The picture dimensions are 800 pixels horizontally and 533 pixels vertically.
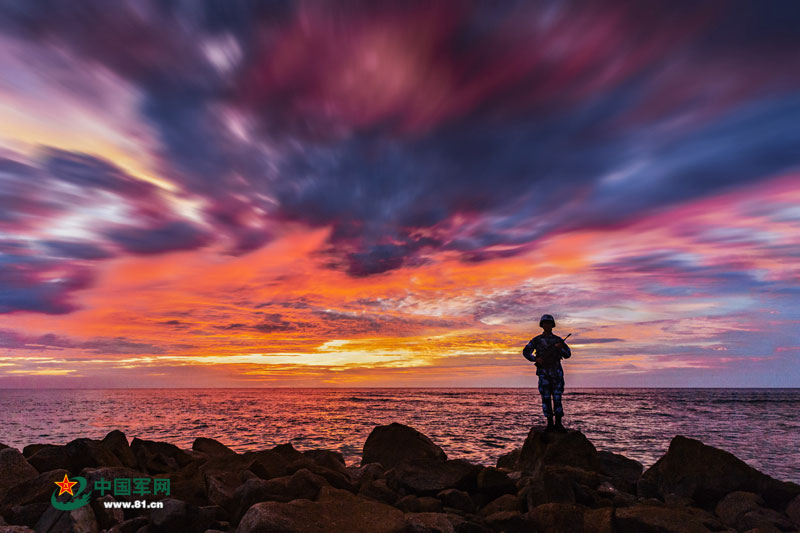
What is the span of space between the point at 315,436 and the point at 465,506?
21692 mm

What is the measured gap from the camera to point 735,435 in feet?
95.6

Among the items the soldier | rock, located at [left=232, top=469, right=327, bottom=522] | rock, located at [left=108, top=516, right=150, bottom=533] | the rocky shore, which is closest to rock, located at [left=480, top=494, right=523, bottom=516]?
the rocky shore

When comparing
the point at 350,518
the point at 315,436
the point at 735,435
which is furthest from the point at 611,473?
the point at 735,435

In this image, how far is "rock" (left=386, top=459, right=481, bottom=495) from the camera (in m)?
10.5

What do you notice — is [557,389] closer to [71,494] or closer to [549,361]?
[549,361]

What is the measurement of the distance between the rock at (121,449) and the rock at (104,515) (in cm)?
368

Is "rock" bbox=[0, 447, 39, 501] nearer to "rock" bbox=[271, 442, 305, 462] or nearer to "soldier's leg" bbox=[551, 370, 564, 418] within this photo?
"rock" bbox=[271, 442, 305, 462]

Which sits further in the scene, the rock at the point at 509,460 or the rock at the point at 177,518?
the rock at the point at 509,460

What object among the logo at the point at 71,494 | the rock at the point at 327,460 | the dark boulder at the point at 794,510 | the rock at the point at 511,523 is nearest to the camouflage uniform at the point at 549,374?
the rock at the point at 511,523

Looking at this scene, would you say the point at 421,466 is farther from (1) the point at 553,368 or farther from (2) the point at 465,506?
(1) the point at 553,368

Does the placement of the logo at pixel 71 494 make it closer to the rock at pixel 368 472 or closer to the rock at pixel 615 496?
the rock at pixel 368 472

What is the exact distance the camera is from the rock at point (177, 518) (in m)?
7.48

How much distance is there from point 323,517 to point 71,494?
522 cm

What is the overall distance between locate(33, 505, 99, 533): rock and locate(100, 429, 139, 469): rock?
3.98 metres
